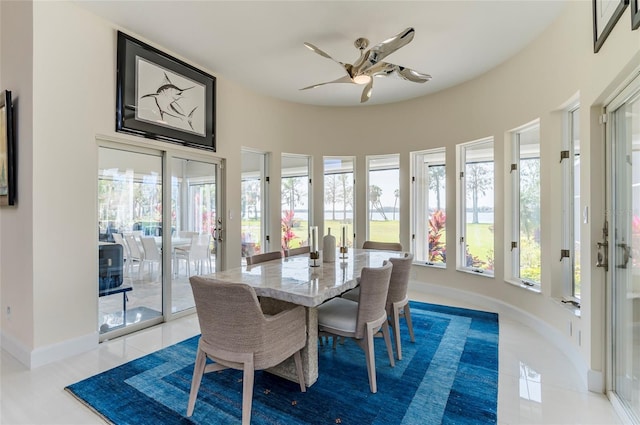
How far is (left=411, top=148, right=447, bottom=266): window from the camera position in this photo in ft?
15.4

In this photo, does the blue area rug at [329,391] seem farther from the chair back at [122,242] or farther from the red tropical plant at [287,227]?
the red tropical plant at [287,227]

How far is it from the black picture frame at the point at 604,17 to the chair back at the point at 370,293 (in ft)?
6.26

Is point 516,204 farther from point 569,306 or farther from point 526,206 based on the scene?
point 569,306

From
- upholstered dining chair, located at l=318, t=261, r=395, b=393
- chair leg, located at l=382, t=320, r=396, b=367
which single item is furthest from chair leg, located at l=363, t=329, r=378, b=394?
chair leg, located at l=382, t=320, r=396, b=367

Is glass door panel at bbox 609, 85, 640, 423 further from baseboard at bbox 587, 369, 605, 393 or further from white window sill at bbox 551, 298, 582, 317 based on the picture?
white window sill at bbox 551, 298, 582, 317

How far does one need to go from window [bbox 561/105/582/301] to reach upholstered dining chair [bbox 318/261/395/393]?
2.02 metres

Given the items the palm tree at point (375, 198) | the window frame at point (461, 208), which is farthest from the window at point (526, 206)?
the palm tree at point (375, 198)

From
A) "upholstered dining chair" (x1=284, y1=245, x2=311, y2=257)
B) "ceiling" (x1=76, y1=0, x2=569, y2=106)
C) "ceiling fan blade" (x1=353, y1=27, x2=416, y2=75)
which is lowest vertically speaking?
"upholstered dining chair" (x1=284, y1=245, x2=311, y2=257)

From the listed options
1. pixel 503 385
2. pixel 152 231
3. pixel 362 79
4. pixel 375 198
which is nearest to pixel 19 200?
pixel 152 231

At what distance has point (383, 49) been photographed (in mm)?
2475

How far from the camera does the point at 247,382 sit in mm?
1677

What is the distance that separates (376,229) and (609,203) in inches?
131

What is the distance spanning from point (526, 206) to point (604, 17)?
2.13m

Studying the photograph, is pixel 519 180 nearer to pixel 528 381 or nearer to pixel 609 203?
pixel 609 203
